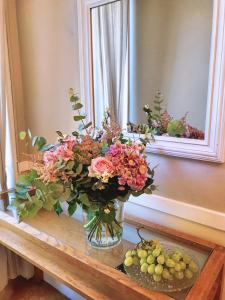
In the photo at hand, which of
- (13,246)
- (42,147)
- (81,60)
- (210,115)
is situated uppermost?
(81,60)

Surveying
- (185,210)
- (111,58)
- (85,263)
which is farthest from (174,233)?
(111,58)

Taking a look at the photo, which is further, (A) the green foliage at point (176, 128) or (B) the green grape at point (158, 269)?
(A) the green foliage at point (176, 128)

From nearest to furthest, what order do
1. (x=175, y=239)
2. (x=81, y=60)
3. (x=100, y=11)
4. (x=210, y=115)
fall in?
(x=210, y=115) → (x=175, y=239) → (x=100, y=11) → (x=81, y=60)

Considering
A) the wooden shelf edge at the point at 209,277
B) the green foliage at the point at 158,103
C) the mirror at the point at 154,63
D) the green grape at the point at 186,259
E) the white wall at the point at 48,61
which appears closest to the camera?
the wooden shelf edge at the point at 209,277

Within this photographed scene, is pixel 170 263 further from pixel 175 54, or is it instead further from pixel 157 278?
pixel 175 54

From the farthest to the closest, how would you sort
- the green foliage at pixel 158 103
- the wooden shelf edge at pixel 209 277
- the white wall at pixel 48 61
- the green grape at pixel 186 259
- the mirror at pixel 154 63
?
the white wall at pixel 48 61, the green foliage at pixel 158 103, the mirror at pixel 154 63, the green grape at pixel 186 259, the wooden shelf edge at pixel 209 277

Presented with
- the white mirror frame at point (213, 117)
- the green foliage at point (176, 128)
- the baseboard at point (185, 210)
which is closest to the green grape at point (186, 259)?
the baseboard at point (185, 210)

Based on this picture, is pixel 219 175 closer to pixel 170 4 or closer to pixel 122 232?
pixel 122 232

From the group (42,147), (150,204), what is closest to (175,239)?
(150,204)

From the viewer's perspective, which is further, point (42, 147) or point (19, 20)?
point (19, 20)

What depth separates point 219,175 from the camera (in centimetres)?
114

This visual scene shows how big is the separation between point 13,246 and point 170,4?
1351mm

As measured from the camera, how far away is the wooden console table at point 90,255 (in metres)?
0.97

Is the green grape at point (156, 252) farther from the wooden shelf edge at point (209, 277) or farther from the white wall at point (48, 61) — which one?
the white wall at point (48, 61)
